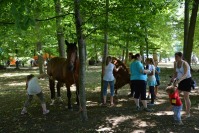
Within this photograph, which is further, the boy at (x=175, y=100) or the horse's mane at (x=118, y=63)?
the horse's mane at (x=118, y=63)

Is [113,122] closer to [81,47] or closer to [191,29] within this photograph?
[81,47]

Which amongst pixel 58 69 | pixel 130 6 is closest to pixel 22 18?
pixel 130 6

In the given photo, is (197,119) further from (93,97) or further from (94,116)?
(93,97)

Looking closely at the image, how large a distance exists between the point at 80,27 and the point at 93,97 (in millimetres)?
5464

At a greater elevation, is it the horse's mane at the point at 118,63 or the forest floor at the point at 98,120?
the horse's mane at the point at 118,63

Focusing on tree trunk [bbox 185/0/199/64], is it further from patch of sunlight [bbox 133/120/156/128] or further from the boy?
patch of sunlight [bbox 133/120/156/128]

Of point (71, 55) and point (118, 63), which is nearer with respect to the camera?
point (71, 55)

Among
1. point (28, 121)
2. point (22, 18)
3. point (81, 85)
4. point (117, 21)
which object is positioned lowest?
point (28, 121)

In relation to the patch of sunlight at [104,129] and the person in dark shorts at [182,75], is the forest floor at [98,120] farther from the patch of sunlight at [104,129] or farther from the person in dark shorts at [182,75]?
the person in dark shorts at [182,75]

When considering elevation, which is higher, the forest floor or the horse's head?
the horse's head

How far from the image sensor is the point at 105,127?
7680 mm

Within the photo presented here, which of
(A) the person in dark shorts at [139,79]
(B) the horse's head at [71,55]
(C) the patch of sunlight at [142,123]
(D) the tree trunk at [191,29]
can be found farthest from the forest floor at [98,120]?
(D) the tree trunk at [191,29]

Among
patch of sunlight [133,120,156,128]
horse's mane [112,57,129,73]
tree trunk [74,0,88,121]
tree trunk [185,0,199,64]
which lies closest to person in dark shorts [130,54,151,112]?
patch of sunlight [133,120,156,128]

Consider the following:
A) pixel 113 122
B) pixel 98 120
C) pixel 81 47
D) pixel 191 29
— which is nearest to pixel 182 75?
pixel 113 122
